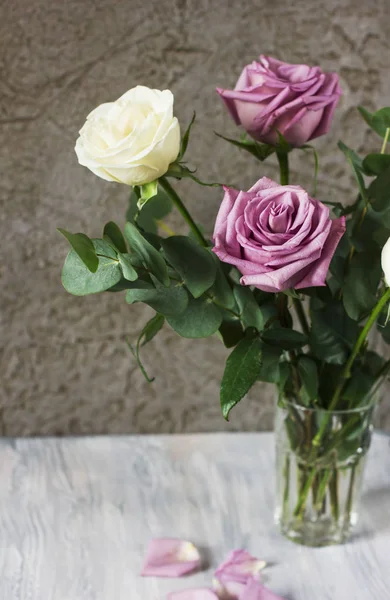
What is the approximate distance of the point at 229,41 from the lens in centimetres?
85

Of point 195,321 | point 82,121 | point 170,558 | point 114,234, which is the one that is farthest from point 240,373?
point 82,121

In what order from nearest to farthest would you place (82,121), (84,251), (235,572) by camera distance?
(84,251) < (235,572) < (82,121)

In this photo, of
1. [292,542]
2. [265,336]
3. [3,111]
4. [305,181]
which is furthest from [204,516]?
[3,111]

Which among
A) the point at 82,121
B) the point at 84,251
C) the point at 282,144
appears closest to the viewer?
the point at 84,251

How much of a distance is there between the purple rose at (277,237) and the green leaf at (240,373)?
0.31 feet

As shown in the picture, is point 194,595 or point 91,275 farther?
point 194,595

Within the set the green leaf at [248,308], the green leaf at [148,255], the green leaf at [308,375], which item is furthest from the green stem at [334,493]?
the green leaf at [148,255]

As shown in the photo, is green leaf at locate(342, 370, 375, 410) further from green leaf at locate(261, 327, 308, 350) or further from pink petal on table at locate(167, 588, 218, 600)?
Answer: pink petal on table at locate(167, 588, 218, 600)

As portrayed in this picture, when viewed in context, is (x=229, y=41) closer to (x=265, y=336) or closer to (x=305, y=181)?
(x=305, y=181)

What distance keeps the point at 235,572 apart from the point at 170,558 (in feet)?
0.23

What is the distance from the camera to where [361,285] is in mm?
658

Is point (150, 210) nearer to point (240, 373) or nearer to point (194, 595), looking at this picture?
point (240, 373)

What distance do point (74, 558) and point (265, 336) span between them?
0.32m

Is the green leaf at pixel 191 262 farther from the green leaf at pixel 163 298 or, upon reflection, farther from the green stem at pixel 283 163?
the green stem at pixel 283 163
